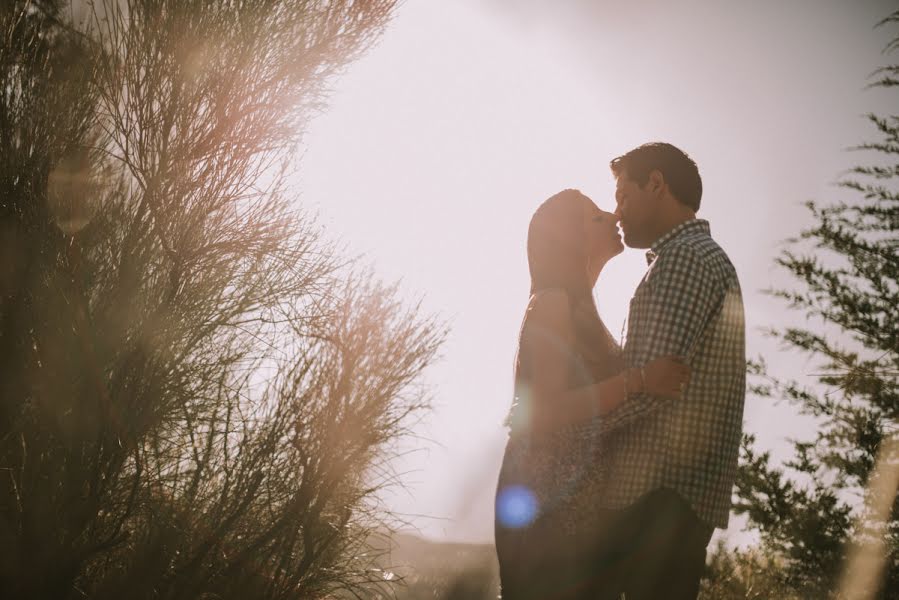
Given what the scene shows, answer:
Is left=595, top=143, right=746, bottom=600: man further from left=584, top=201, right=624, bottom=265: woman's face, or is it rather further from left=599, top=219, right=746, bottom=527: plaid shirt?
left=584, top=201, right=624, bottom=265: woman's face

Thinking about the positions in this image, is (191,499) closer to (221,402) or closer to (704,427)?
(221,402)

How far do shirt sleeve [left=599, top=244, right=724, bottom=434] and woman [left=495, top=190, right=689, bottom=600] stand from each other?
50 mm

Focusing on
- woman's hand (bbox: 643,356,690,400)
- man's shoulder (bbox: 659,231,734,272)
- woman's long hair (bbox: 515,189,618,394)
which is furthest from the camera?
woman's long hair (bbox: 515,189,618,394)

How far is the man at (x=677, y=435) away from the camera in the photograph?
2072mm

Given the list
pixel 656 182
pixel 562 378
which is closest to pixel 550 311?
pixel 562 378

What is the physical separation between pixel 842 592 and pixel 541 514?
342 centimetres

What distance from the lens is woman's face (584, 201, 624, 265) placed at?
116 inches

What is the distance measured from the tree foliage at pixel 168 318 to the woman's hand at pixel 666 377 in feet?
8.48

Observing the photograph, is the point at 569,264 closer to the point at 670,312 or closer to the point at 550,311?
the point at 550,311

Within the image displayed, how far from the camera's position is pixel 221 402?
442 cm

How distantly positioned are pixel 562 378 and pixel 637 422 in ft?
0.98

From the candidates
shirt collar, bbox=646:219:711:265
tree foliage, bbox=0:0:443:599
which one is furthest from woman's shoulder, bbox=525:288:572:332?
tree foliage, bbox=0:0:443:599

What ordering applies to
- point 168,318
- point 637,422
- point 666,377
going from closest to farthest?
point 666,377 → point 637,422 → point 168,318

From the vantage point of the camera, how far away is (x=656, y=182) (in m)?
2.58
